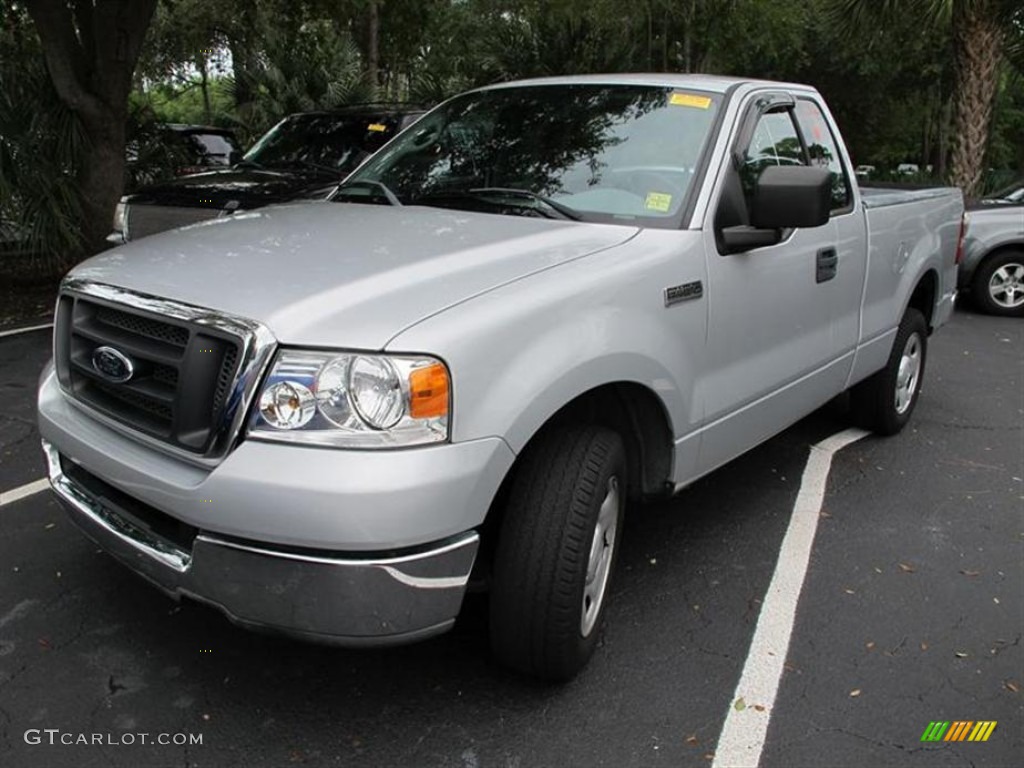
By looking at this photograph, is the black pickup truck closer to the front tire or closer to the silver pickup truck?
the silver pickup truck

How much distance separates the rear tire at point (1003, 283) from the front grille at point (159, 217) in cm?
797

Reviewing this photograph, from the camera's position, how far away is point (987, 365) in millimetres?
7637

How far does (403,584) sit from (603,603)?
3.09 feet

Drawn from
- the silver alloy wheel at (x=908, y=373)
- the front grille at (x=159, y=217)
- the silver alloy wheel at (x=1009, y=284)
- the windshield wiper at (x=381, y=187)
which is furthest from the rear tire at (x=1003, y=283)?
the windshield wiper at (x=381, y=187)

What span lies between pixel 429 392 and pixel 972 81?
12236 mm

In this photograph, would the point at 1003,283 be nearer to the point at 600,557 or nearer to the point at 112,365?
the point at 600,557

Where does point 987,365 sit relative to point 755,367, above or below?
below

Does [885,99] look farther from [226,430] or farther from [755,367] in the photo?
[226,430]

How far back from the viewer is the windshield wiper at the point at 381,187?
3.70 metres

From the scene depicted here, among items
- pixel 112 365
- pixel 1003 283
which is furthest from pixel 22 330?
pixel 1003 283

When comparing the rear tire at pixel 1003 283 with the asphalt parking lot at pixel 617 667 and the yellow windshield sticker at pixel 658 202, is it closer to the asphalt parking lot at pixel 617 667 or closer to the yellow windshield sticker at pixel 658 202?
the asphalt parking lot at pixel 617 667

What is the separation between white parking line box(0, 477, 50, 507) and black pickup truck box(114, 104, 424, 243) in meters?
2.63

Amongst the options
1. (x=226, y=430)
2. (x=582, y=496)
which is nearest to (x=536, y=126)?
(x=582, y=496)

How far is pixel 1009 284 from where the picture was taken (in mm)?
→ 9914
